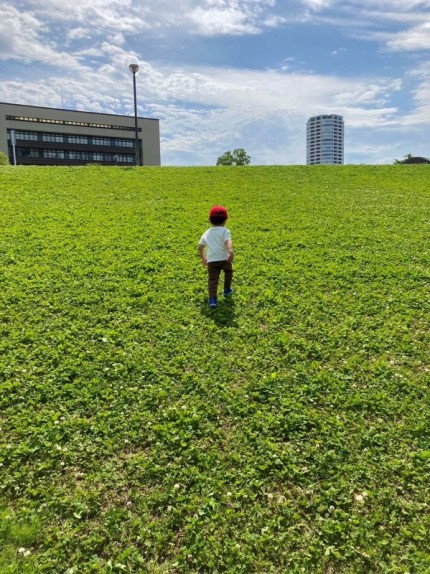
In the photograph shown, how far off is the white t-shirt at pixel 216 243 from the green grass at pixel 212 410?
3.36 feet

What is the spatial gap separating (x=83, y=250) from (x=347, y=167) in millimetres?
20114

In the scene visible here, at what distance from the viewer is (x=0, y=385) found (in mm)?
5473

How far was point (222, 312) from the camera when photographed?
764 centimetres

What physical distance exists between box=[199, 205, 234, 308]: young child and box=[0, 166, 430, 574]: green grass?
642 millimetres

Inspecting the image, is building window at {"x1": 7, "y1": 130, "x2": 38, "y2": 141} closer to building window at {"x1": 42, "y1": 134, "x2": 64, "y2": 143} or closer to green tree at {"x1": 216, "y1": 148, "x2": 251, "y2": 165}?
building window at {"x1": 42, "y1": 134, "x2": 64, "y2": 143}

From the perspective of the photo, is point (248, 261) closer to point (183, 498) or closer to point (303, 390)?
point (303, 390)

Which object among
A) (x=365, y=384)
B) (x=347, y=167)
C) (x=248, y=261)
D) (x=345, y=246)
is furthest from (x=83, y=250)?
(x=347, y=167)

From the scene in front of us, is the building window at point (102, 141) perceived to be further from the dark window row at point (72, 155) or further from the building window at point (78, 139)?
the dark window row at point (72, 155)

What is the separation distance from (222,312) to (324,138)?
5109 inches

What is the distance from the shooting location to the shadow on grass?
7254 millimetres

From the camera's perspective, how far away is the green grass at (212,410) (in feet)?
11.7

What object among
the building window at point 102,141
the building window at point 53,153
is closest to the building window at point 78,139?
the building window at point 102,141

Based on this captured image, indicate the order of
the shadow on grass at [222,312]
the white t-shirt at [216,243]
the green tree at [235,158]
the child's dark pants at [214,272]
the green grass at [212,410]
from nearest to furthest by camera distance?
the green grass at [212,410] < the shadow on grass at [222,312] < the white t-shirt at [216,243] < the child's dark pants at [214,272] < the green tree at [235,158]

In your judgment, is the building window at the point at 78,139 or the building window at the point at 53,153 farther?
the building window at the point at 78,139
